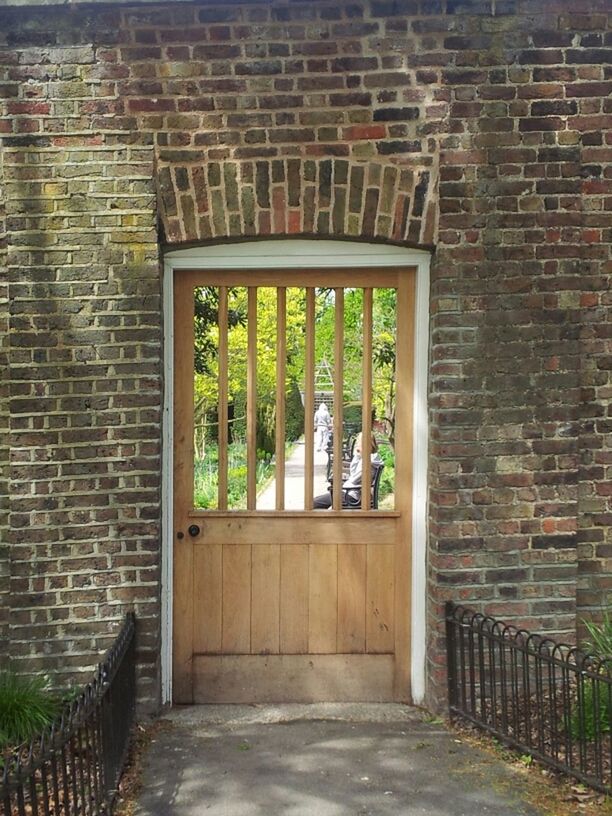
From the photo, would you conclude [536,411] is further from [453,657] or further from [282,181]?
[282,181]

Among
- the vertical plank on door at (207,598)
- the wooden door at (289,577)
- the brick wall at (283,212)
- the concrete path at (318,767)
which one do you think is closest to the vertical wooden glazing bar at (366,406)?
the wooden door at (289,577)

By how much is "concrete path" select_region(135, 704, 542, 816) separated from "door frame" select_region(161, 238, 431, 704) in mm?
419

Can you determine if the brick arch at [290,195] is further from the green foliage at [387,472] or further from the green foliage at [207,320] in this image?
the green foliage at [387,472]

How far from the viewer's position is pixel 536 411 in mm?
4391

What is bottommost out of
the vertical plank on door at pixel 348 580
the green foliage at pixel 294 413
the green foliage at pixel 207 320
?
the vertical plank on door at pixel 348 580

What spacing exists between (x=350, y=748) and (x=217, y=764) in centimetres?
70

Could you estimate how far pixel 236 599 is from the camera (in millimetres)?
4703

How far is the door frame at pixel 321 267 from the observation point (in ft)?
14.9

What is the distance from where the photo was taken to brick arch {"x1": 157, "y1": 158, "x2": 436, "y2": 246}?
4.34 metres

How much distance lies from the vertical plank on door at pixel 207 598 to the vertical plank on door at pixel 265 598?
206 mm

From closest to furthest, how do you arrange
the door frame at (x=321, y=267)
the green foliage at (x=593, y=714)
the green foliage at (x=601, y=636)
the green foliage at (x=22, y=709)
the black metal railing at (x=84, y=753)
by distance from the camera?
the black metal railing at (x=84, y=753) < the green foliage at (x=593, y=714) < the green foliage at (x=22, y=709) < the green foliage at (x=601, y=636) < the door frame at (x=321, y=267)

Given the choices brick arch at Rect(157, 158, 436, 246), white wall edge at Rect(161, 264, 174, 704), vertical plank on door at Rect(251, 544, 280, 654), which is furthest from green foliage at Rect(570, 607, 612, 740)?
brick arch at Rect(157, 158, 436, 246)

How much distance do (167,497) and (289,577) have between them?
2.87ft

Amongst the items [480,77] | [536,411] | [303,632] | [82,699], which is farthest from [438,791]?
[480,77]
